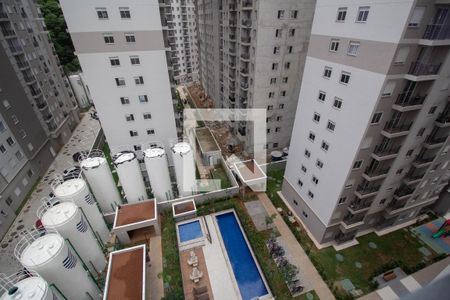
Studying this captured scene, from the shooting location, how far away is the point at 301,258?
23.4 m

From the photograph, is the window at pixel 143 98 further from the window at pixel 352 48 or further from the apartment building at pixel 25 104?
the window at pixel 352 48

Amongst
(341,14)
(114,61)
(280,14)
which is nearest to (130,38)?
(114,61)

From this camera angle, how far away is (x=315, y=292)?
2062 cm

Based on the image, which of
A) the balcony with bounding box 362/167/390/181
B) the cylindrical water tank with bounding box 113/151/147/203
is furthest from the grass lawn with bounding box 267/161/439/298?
the cylindrical water tank with bounding box 113/151/147/203

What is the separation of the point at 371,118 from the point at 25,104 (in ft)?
145

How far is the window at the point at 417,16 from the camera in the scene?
44.7 feet

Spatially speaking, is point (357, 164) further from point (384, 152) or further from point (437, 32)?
point (437, 32)

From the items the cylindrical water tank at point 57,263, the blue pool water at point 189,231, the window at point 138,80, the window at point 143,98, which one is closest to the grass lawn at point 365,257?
the blue pool water at point 189,231

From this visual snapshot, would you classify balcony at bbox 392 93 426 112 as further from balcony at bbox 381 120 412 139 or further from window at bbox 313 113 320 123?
window at bbox 313 113 320 123

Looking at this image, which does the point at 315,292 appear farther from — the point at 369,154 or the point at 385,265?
the point at 369,154

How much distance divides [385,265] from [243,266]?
45.4 ft

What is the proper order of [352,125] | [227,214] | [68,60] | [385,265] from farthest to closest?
[68,60]
[227,214]
[385,265]
[352,125]

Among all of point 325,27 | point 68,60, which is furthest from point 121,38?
point 68,60

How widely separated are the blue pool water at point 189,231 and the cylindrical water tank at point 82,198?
344 inches
